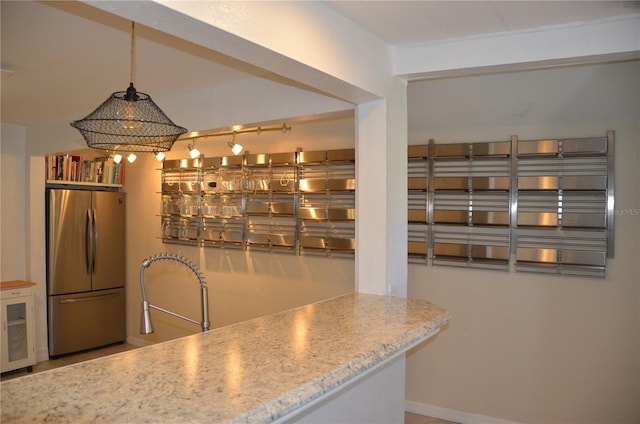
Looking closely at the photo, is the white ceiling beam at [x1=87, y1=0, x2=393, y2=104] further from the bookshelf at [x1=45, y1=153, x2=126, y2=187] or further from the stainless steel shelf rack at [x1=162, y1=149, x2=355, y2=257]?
the bookshelf at [x1=45, y1=153, x2=126, y2=187]

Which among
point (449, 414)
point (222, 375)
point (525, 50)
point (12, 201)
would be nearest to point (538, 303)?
point (449, 414)

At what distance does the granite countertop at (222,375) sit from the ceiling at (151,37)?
53.3 inches

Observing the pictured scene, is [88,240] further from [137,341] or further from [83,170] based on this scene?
[137,341]

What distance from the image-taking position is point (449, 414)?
3.74 m

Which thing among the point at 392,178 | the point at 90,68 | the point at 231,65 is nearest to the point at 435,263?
the point at 392,178

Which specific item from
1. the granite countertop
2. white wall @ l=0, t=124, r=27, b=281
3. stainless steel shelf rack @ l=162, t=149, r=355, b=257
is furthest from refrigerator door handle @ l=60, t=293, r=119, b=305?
the granite countertop

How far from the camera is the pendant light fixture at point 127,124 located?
1.97 m

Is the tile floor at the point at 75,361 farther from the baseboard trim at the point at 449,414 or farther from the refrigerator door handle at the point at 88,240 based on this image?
the refrigerator door handle at the point at 88,240

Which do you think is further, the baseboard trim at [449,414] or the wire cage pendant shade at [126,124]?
the baseboard trim at [449,414]

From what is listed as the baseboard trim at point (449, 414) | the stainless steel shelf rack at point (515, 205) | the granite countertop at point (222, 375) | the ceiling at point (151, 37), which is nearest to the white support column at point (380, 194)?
the ceiling at point (151, 37)

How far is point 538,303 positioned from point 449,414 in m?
1.12

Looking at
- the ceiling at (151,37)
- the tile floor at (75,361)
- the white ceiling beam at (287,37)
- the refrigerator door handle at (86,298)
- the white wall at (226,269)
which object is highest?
the ceiling at (151,37)

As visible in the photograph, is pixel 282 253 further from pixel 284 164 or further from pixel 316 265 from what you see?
pixel 284 164

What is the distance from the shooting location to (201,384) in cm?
127
